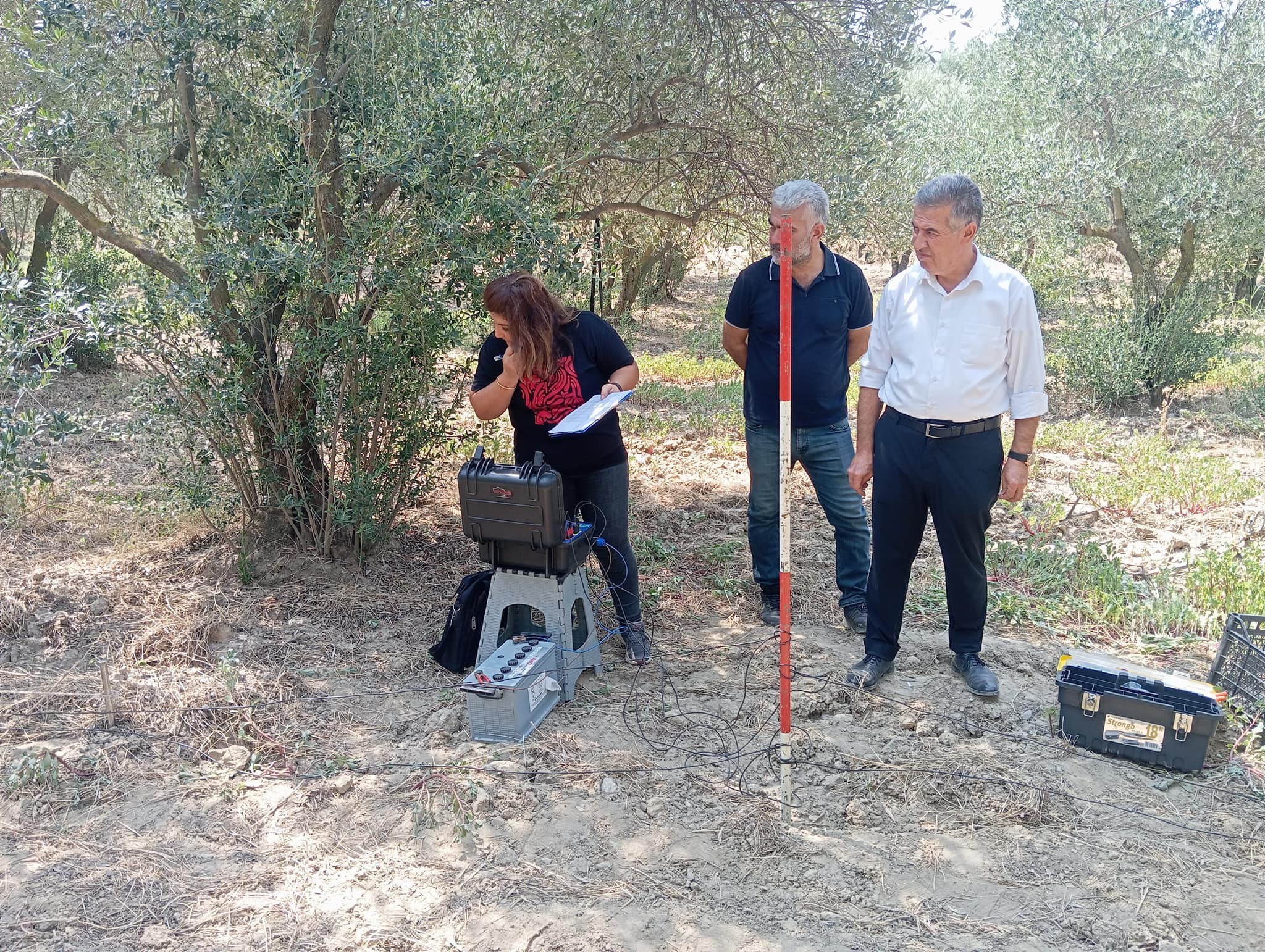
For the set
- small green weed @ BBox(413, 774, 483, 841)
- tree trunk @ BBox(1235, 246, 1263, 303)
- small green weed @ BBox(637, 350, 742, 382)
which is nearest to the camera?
small green weed @ BBox(413, 774, 483, 841)

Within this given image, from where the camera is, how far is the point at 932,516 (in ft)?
12.5

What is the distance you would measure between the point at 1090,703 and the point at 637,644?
1788 millimetres

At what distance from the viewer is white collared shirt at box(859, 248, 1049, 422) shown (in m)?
3.54

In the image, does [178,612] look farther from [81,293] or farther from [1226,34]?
[1226,34]

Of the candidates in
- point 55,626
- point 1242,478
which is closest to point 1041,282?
point 1242,478

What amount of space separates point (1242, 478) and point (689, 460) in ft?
13.3

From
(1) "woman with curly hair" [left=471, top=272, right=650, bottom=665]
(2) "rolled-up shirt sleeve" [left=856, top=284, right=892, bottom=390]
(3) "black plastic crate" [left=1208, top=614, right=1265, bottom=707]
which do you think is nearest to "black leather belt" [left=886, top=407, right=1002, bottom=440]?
(2) "rolled-up shirt sleeve" [left=856, top=284, right=892, bottom=390]

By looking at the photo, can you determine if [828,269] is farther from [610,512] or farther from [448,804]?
[448,804]

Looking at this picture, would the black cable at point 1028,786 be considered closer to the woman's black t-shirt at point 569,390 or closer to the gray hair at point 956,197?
the woman's black t-shirt at point 569,390

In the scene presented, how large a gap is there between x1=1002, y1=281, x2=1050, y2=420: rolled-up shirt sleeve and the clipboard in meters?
1.40

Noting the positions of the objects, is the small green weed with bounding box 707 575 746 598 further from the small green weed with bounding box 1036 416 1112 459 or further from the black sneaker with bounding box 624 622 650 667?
the small green weed with bounding box 1036 416 1112 459

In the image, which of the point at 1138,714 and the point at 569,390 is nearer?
the point at 1138,714

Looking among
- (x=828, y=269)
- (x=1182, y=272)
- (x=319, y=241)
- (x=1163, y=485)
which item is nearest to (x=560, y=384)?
(x=828, y=269)

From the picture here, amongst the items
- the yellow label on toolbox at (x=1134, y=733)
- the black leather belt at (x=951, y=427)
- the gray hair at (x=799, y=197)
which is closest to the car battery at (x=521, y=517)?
the black leather belt at (x=951, y=427)
